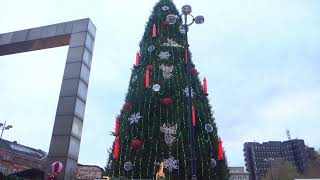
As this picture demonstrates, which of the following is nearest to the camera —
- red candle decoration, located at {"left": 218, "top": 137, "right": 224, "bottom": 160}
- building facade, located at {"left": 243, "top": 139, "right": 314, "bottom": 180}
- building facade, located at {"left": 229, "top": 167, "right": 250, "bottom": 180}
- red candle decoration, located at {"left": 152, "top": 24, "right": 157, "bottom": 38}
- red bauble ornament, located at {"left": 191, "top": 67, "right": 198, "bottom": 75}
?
red candle decoration, located at {"left": 218, "top": 137, "right": 224, "bottom": 160}

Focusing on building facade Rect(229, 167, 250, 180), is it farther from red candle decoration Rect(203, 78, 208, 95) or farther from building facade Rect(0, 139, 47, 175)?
red candle decoration Rect(203, 78, 208, 95)

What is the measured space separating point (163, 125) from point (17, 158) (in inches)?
2400

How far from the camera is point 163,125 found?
16828 millimetres

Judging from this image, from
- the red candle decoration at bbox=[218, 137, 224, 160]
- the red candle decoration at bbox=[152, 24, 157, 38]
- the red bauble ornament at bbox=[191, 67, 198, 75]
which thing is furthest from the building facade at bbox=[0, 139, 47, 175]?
the red candle decoration at bbox=[218, 137, 224, 160]

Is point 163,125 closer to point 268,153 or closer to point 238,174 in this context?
point 238,174

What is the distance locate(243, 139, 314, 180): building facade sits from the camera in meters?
153

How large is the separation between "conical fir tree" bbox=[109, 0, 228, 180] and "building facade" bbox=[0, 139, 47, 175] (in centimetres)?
5226

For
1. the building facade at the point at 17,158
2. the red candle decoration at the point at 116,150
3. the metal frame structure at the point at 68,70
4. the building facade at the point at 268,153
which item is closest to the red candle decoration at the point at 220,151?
the red candle decoration at the point at 116,150

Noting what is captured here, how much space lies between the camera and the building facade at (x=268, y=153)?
503ft

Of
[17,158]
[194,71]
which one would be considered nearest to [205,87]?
[194,71]

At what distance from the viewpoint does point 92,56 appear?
21047mm

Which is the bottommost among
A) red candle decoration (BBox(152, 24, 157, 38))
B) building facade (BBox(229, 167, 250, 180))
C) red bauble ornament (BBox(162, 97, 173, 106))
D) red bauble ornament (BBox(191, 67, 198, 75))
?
red bauble ornament (BBox(162, 97, 173, 106))

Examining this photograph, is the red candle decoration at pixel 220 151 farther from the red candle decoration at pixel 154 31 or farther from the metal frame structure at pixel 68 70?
the red candle decoration at pixel 154 31

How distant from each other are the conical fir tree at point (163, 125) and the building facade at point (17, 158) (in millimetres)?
52265
